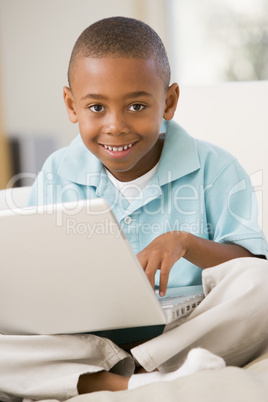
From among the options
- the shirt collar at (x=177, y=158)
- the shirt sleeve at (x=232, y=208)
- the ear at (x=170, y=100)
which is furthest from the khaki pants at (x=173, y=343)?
the ear at (x=170, y=100)

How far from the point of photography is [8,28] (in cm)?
371

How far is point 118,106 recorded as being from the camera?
1.11 meters

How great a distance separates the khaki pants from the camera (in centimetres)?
92

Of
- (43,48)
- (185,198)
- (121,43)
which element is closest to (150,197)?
(185,198)

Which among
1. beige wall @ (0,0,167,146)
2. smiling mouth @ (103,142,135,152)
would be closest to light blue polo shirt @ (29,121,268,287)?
smiling mouth @ (103,142,135,152)

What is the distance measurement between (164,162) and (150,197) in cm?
9

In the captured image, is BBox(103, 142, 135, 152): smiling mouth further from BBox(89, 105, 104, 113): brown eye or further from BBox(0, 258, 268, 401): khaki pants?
BBox(0, 258, 268, 401): khaki pants

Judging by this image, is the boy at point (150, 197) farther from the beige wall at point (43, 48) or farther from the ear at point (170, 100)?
the beige wall at point (43, 48)

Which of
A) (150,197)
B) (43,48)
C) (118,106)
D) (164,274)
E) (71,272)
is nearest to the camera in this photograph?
(71,272)

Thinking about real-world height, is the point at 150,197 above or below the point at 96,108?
below

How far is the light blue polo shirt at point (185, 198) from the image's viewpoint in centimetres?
121

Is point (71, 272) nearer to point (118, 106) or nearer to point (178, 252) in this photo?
point (178, 252)

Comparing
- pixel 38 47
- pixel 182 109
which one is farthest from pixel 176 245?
pixel 38 47

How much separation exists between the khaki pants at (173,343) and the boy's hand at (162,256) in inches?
3.1
